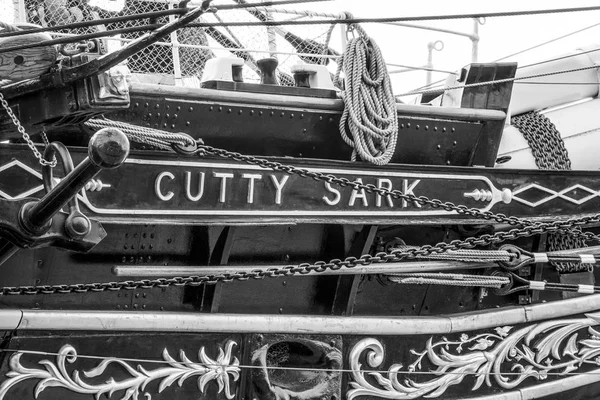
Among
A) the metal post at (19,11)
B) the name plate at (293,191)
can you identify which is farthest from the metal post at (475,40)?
the metal post at (19,11)

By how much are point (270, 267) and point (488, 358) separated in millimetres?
1376

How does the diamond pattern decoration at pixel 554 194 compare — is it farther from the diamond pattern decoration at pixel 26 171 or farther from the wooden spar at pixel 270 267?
the diamond pattern decoration at pixel 26 171

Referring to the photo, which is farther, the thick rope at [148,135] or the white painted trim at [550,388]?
the white painted trim at [550,388]

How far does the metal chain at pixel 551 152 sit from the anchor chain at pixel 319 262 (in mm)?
410

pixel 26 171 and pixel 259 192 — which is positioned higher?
pixel 26 171

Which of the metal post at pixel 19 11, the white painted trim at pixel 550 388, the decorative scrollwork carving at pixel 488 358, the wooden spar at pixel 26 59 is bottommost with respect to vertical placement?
the white painted trim at pixel 550 388

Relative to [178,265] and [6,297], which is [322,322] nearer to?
[178,265]

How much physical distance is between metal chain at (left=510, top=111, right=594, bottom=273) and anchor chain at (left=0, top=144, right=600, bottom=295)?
41 centimetres

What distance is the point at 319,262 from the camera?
14.7 feet

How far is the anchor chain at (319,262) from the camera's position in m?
4.06

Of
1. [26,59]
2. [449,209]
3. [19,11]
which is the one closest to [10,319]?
[26,59]

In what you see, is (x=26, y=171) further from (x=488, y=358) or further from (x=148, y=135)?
(x=488, y=358)

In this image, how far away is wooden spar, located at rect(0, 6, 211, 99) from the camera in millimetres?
3516

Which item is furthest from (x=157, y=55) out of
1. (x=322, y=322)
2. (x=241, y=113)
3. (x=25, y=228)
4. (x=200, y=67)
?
(x=25, y=228)
